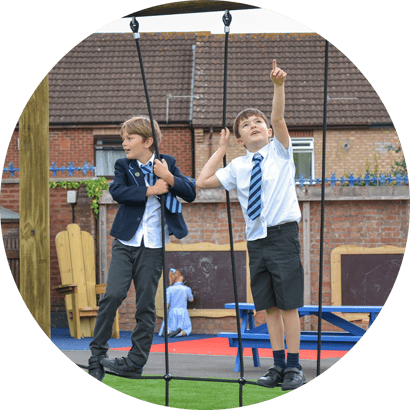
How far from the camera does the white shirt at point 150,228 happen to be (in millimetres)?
2768

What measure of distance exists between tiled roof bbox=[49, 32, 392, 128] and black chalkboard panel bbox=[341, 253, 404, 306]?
2833 millimetres

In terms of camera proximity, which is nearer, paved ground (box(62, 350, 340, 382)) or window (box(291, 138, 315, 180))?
paved ground (box(62, 350, 340, 382))

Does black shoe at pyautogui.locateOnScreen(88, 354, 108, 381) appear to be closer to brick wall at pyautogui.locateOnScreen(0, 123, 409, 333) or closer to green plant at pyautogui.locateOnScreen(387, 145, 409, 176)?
brick wall at pyautogui.locateOnScreen(0, 123, 409, 333)

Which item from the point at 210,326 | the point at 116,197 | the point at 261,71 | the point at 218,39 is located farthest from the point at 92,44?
the point at 116,197

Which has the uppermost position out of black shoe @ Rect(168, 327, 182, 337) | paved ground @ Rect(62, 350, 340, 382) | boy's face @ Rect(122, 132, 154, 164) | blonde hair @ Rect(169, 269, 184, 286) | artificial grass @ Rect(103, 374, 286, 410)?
boy's face @ Rect(122, 132, 154, 164)

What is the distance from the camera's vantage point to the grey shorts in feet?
8.60

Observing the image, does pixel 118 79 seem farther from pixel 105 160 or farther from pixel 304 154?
pixel 304 154

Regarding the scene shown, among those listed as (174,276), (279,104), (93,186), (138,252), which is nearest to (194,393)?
Answer: (138,252)

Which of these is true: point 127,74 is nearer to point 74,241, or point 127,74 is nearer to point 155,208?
point 74,241

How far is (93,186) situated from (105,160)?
251 cm

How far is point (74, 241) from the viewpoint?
684cm

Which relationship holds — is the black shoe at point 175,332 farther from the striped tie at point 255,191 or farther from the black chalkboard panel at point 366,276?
the striped tie at point 255,191

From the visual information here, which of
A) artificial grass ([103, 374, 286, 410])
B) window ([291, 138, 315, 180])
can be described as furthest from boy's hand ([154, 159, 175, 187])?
window ([291, 138, 315, 180])

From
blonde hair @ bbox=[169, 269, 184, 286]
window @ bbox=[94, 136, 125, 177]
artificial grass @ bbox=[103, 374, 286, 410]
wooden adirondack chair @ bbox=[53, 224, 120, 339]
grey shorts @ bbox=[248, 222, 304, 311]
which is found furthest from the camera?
window @ bbox=[94, 136, 125, 177]
